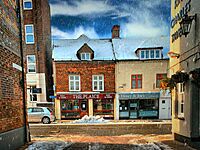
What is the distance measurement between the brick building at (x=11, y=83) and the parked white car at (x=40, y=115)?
738 centimetres

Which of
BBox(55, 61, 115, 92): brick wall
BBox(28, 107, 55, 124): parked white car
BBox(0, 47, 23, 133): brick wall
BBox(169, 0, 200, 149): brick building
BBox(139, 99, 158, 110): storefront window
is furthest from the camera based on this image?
BBox(139, 99, 158, 110): storefront window

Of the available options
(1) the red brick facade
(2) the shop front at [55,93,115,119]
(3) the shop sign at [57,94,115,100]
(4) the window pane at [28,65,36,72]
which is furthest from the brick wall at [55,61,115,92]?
(1) the red brick facade

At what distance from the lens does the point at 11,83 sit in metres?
5.30

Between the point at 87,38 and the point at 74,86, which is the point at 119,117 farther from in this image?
the point at 87,38

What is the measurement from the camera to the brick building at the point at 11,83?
471 cm

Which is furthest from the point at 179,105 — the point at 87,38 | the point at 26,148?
the point at 87,38

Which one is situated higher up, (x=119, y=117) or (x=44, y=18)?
→ (x=44, y=18)

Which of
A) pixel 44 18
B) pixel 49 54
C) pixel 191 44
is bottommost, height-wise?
pixel 191 44

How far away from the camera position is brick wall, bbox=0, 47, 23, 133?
15.4 ft

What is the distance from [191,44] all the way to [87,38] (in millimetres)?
15072

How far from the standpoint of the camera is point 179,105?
6.61m

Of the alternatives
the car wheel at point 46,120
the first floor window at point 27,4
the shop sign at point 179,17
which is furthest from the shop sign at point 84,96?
the shop sign at point 179,17

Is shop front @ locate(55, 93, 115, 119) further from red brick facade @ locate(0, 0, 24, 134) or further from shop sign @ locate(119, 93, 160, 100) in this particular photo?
red brick facade @ locate(0, 0, 24, 134)

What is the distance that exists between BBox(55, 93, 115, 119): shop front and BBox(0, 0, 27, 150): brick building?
31.4 ft
